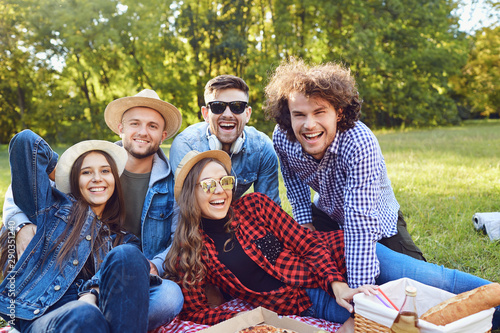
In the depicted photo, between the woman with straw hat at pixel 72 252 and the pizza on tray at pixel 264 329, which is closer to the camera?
the woman with straw hat at pixel 72 252

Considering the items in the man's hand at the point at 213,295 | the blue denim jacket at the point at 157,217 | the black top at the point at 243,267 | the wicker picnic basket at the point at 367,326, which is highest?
the blue denim jacket at the point at 157,217

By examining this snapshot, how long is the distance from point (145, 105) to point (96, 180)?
40.4 inches

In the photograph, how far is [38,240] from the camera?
281cm

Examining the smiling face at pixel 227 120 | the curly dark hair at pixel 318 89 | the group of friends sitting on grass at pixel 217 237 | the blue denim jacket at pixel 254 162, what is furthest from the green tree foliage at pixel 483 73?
the group of friends sitting on grass at pixel 217 237

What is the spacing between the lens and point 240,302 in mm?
3445

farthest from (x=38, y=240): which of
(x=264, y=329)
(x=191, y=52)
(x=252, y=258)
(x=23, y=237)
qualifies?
(x=191, y=52)

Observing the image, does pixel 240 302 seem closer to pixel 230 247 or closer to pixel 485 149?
pixel 230 247

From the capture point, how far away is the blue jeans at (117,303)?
7.57 ft

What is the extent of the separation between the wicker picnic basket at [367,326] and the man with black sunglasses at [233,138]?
2160mm

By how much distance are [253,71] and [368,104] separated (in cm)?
849

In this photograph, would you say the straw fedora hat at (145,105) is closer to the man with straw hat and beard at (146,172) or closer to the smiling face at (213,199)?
the man with straw hat and beard at (146,172)

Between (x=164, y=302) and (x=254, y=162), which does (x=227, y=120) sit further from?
(x=164, y=302)

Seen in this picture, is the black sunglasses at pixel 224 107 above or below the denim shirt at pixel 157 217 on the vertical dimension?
above

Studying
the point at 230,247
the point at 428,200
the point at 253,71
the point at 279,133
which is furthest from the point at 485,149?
the point at 253,71
